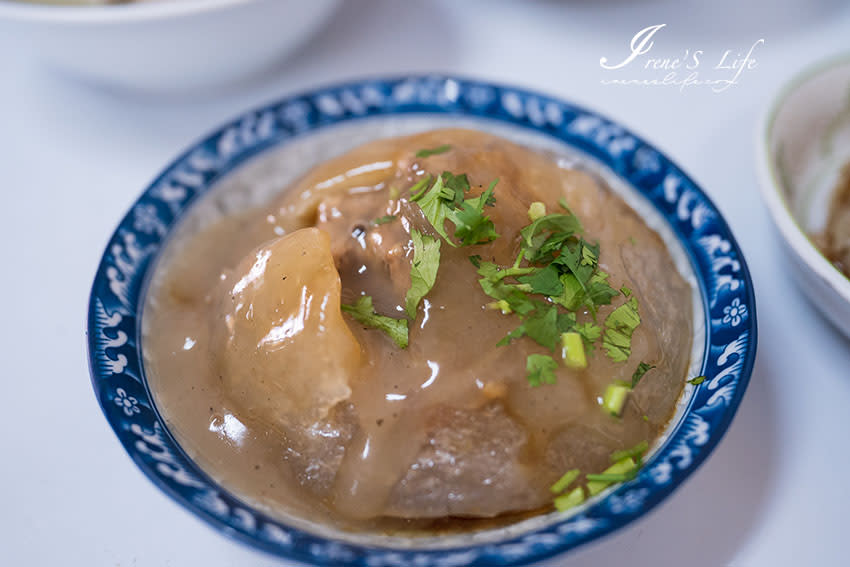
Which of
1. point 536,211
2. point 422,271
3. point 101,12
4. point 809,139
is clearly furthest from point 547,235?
point 101,12

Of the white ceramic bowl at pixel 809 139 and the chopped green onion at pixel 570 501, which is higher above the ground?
the white ceramic bowl at pixel 809 139

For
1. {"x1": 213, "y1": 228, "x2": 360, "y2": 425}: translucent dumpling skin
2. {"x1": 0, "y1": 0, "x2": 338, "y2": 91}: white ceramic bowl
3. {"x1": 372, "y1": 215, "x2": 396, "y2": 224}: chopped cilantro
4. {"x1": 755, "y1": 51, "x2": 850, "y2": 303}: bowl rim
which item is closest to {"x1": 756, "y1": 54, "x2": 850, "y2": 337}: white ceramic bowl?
{"x1": 755, "y1": 51, "x2": 850, "y2": 303}: bowl rim

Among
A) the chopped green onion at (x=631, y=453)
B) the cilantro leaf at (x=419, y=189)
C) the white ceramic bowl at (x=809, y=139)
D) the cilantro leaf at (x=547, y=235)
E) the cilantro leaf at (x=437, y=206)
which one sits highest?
the white ceramic bowl at (x=809, y=139)

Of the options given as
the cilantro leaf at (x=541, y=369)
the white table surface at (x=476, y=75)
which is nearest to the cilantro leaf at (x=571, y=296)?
the cilantro leaf at (x=541, y=369)

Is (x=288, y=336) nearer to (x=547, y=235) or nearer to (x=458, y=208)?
(x=458, y=208)

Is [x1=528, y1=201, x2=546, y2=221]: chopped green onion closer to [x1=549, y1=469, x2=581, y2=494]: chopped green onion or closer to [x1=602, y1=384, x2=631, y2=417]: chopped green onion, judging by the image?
[x1=602, y1=384, x2=631, y2=417]: chopped green onion

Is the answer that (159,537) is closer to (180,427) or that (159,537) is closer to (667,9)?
(180,427)

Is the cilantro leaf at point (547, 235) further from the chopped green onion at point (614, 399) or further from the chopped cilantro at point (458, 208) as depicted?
the chopped green onion at point (614, 399)
